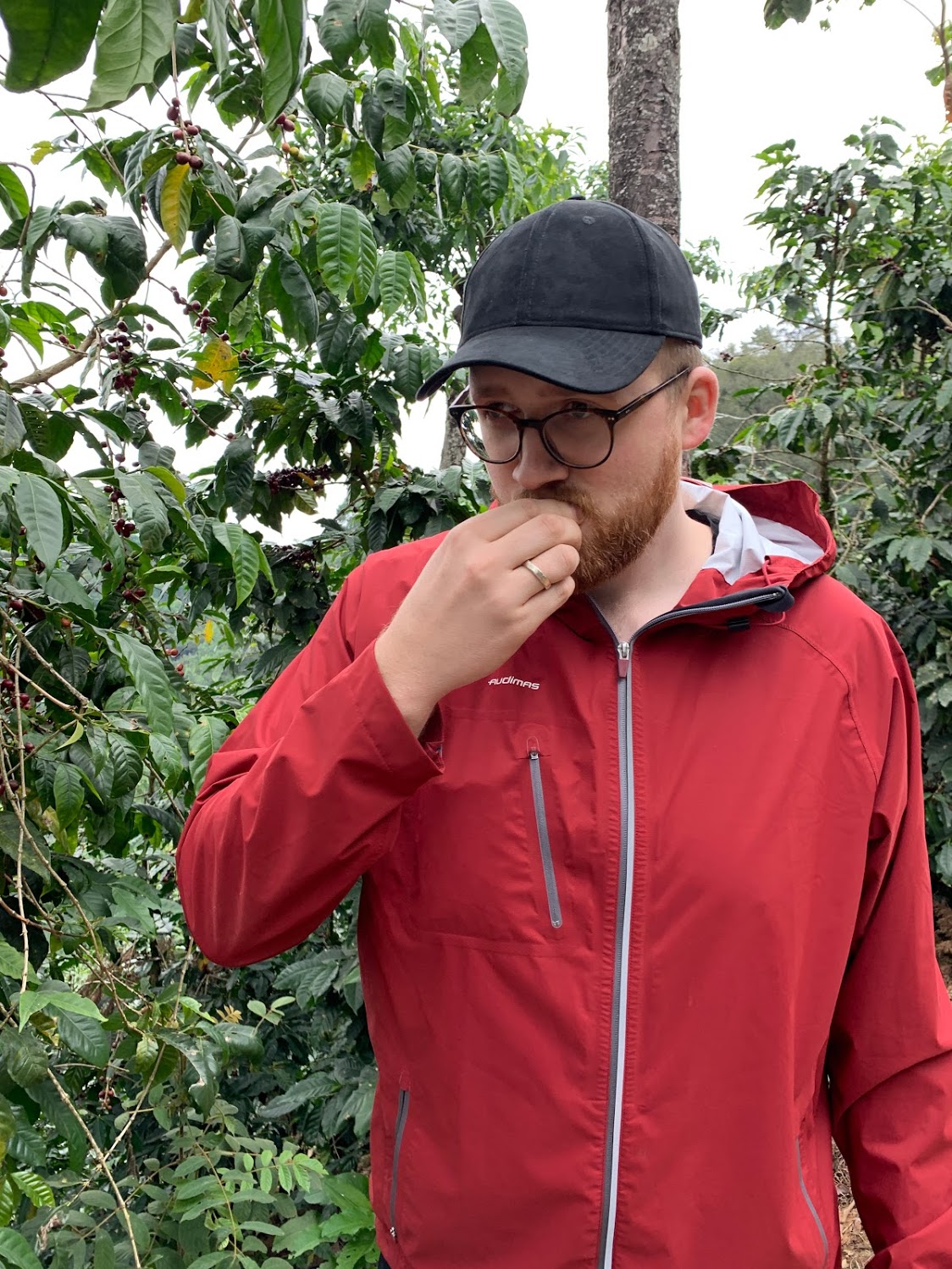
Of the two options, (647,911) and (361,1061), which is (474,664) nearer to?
(647,911)

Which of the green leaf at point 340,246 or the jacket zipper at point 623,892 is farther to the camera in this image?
the green leaf at point 340,246

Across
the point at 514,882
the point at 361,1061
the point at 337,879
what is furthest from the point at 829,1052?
the point at 361,1061

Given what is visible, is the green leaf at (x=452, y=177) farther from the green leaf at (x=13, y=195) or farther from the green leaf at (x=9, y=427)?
the green leaf at (x=9, y=427)

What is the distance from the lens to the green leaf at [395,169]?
2.11 meters

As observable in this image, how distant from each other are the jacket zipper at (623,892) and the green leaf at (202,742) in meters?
0.91

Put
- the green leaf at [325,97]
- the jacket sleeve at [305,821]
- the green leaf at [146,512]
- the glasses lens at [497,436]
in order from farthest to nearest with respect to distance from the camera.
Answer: the green leaf at [325,97]
the green leaf at [146,512]
the glasses lens at [497,436]
the jacket sleeve at [305,821]

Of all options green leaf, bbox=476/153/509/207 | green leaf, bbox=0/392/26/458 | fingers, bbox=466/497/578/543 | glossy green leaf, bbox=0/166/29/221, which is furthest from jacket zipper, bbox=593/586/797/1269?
green leaf, bbox=476/153/509/207

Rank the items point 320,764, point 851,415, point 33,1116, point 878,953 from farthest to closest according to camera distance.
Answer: point 851,415 → point 33,1116 → point 878,953 → point 320,764

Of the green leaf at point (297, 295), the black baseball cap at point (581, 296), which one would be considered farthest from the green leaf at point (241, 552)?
the black baseball cap at point (581, 296)

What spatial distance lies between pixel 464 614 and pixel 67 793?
3.15ft

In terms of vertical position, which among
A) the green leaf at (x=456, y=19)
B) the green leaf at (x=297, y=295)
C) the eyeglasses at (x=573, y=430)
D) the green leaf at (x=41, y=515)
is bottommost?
the green leaf at (x=41, y=515)

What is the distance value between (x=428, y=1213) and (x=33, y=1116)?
0.77 m

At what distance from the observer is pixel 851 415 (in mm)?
4020

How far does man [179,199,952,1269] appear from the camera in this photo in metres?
1.09
